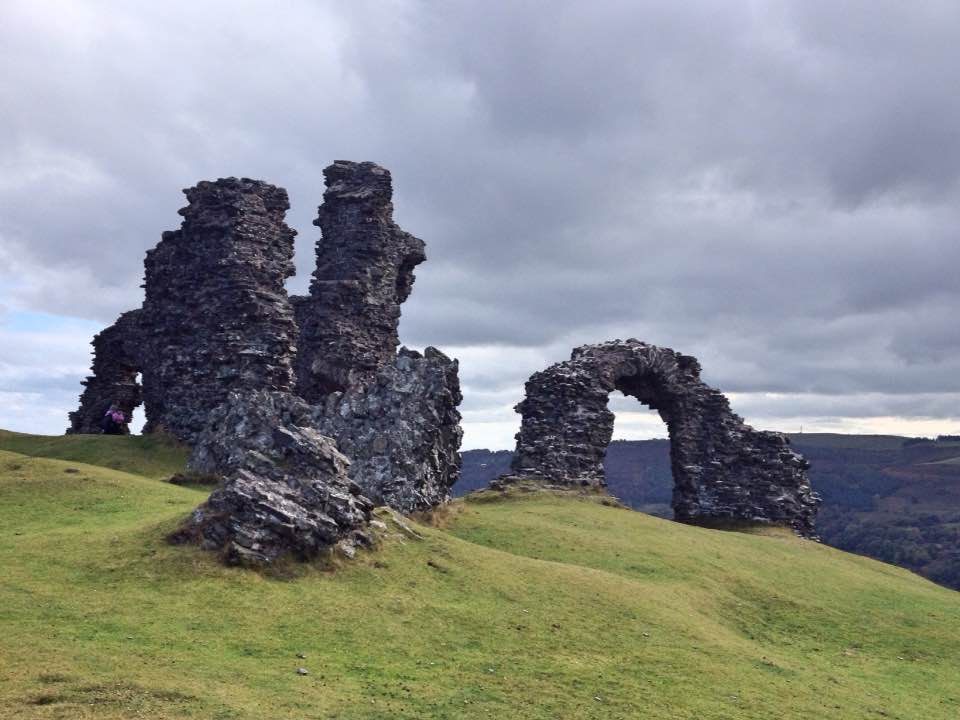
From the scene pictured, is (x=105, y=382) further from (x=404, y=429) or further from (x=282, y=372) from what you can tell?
(x=404, y=429)

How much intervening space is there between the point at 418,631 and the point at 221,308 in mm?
23114

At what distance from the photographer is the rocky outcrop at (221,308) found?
34438mm

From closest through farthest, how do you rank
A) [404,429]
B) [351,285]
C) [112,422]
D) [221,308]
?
[404,429], [221,308], [112,422], [351,285]

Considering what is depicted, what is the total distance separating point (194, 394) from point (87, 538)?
1802 cm

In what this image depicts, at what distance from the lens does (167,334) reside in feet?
117

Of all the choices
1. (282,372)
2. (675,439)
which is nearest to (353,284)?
(282,372)

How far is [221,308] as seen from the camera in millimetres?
34719

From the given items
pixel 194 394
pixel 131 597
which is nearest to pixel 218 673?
pixel 131 597

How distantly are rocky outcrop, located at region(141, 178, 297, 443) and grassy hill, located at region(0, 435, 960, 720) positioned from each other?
10.0 meters

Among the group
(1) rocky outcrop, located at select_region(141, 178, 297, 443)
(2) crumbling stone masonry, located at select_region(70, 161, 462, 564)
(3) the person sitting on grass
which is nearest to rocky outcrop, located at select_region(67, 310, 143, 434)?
(2) crumbling stone masonry, located at select_region(70, 161, 462, 564)

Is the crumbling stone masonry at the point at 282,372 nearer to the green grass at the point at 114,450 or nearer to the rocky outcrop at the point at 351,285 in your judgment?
the rocky outcrop at the point at 351,285

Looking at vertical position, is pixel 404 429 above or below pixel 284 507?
above

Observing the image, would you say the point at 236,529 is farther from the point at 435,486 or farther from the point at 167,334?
the point at 167,334

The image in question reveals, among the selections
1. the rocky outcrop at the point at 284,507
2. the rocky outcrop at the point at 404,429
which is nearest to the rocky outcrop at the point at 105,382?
the rocky outcrop at the point at 404,429
